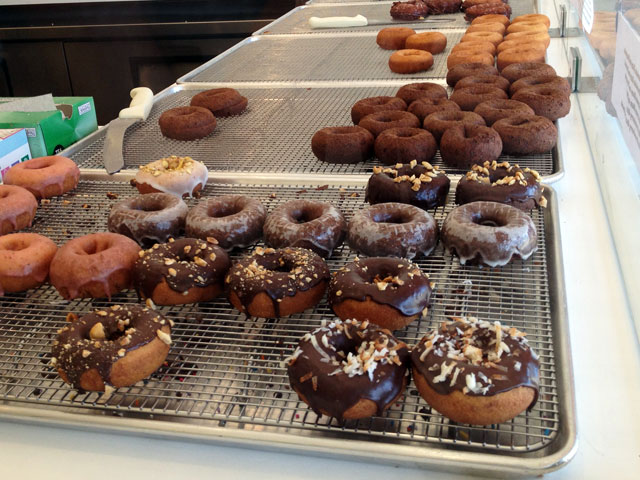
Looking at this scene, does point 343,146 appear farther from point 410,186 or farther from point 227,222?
point 227,222

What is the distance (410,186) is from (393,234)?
271mm

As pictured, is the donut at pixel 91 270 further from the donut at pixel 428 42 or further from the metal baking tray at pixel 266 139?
the donut at pixel 428 42

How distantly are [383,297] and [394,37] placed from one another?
2518 millimetres

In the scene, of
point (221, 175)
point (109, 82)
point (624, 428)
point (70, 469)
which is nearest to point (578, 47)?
point (221, 175)

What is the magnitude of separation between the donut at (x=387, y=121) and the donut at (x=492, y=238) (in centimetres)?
68

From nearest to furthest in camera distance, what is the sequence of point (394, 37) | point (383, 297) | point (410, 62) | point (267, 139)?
point (383, 297), point (267, 139), point (410, 62), point (394, 37)

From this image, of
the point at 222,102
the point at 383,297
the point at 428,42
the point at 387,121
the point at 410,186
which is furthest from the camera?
the point at 428,42

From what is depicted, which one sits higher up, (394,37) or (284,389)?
(394,37)

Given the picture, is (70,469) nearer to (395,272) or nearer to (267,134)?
(395,272)

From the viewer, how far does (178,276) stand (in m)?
1.40

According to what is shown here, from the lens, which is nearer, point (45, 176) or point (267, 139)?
point (45, 176)

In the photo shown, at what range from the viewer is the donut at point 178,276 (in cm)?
140

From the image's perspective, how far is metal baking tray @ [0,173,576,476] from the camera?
100cm

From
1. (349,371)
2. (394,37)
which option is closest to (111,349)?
(349,371)
